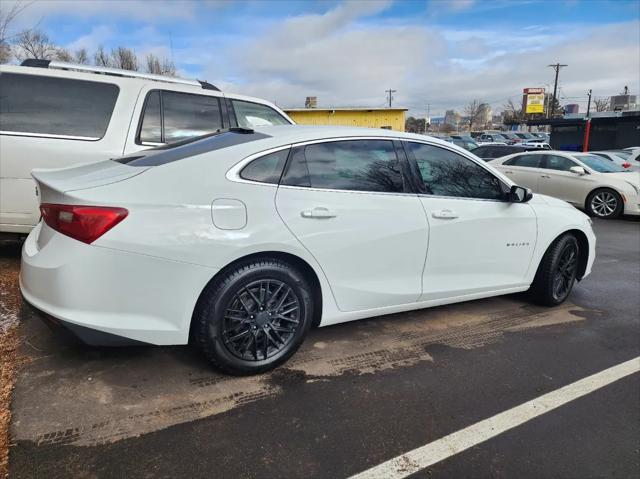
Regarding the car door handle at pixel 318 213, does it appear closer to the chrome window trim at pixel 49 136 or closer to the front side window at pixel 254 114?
the chrome window trim at pixel 49 136

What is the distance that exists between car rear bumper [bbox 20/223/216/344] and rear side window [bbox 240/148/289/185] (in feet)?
2.08

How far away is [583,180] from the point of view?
10.9m

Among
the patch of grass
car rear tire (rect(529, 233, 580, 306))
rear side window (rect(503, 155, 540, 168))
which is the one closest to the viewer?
the patch of grass

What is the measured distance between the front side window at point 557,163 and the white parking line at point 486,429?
29.6 feet

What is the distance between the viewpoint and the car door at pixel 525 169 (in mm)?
11703

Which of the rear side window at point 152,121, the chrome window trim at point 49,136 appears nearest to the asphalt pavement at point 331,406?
the chrome window trim at point 49,136

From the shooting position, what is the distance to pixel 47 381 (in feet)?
9.21

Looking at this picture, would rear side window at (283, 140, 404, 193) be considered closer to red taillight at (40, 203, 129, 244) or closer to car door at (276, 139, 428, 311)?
car door at (276, 139, 428, 311)

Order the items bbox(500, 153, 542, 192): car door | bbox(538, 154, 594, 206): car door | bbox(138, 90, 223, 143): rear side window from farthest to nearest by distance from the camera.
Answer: bbox(500, 153, 542, 192): car door, bbox(538, 154, 594, 206): car door, bbox(138, 90, 223, 143): rear side window

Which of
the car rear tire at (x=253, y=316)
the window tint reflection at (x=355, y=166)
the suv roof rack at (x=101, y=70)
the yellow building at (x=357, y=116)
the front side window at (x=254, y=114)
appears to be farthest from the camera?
the yellow building at (x=357, y=116)

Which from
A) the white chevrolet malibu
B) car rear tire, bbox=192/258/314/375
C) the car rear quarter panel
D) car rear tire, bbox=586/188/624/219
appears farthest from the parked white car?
the car rear quarter panel

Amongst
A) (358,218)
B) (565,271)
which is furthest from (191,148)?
(565,271)

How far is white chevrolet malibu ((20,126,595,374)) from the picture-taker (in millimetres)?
2529

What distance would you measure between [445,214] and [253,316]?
5.34 ft
